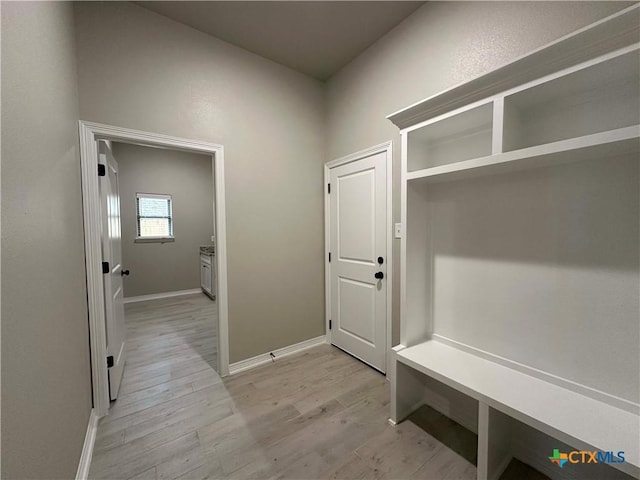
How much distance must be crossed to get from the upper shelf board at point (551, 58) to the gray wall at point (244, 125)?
1.55m

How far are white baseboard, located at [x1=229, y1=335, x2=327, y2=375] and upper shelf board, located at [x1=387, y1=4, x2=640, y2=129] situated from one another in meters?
2.53

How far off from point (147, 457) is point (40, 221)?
1488mm

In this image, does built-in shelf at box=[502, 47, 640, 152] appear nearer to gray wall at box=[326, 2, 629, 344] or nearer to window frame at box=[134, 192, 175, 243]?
gray wall at box=[326, 2, 629, 344]

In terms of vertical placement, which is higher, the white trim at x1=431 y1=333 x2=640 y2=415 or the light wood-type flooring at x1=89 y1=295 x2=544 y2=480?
the white trim at x1=431 y1=333 x2=640 y2=415

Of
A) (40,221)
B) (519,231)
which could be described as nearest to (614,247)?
(519,231)

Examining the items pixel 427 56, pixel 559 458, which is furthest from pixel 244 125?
pixel 559 458

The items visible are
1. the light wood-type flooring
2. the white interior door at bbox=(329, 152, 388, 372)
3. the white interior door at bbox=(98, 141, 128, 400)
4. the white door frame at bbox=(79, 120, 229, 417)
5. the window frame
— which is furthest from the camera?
the window frame

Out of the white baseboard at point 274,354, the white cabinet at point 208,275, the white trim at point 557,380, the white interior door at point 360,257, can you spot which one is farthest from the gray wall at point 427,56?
the white cabinet at point 208,275

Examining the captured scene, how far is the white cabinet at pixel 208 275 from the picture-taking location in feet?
15.9

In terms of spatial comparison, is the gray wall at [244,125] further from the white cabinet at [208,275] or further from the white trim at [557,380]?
the white cabinet at [208,275]

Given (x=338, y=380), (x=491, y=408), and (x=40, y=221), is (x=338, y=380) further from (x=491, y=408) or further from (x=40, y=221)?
(x=40, y=221)

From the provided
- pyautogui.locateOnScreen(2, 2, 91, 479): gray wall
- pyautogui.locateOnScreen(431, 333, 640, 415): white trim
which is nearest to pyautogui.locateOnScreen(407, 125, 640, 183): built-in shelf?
pyautogui.locateOnScreen(431, 333, 640, 415): white trim

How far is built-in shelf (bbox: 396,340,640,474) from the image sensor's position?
1.03 m

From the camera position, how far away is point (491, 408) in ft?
4.25
